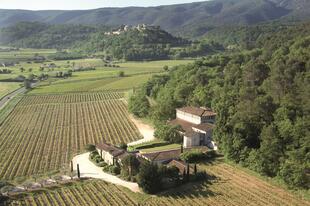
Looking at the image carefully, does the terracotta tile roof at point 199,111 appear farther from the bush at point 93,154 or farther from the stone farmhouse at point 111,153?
the bush at point 93,154

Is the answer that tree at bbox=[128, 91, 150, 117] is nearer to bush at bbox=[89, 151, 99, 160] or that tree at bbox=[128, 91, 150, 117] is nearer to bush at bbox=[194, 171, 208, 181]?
bush at bbox=[89, 151, 99, 160]

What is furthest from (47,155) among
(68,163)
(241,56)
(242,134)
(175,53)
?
(175,53)

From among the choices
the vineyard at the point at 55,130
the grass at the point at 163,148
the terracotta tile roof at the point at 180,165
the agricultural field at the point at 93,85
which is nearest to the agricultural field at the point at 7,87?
the agricultural field at the point at 93,85

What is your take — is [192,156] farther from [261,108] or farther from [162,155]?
[261,108]

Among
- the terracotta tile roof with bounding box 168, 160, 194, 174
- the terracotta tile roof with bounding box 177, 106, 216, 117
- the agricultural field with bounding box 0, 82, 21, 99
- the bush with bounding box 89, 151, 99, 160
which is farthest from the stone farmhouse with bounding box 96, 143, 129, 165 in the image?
the agricultural field with bounding box 0, 82, 21, 99

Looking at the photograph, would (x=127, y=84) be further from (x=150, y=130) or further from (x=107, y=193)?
(x=107, y=193)
